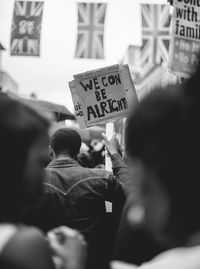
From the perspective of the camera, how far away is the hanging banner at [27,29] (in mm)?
11633

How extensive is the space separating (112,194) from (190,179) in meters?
2.74

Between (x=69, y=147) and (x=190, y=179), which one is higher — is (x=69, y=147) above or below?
below

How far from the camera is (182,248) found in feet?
4.52

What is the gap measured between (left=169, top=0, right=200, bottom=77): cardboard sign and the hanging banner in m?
5.41

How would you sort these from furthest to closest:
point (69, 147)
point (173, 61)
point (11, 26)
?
1. point (11, 26)
2. point (173, 61)
3. point (69, 147)

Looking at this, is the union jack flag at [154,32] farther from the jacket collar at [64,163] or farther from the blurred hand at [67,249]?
the blurred hand at [67,249]

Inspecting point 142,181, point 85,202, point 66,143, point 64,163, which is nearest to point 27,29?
point 66,143

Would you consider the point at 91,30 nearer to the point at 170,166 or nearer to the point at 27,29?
the point at 27,29

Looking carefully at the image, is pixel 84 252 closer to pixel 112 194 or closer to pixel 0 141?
pixel 0 141

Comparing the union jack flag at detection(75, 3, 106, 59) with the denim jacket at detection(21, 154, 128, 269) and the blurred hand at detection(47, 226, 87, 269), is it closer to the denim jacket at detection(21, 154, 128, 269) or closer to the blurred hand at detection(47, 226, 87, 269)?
the denim jacket at detection(21, 154, 128, 269)

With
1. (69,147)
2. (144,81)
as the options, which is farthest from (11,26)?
(144,81)

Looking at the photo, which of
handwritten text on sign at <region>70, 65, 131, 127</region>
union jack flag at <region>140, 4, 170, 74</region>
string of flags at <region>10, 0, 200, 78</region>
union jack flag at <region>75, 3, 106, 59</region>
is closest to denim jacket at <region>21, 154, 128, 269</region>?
handwritten text on sign at <region>70, 65, 131, 127</region>

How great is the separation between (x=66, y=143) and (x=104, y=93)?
131 cm

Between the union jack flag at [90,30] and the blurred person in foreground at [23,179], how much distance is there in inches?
383
